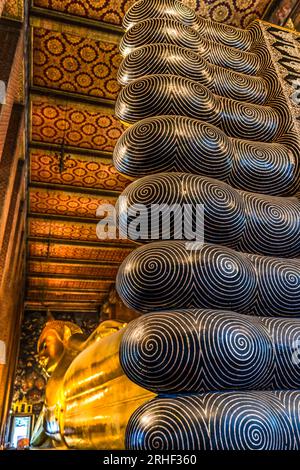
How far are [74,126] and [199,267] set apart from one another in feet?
20.4

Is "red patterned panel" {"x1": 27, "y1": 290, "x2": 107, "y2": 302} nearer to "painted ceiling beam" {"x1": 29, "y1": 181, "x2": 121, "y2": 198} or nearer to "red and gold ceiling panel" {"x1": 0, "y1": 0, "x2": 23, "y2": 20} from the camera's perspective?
"painted ceiling beam" {"x1": 29, "y1": 181, "x2": 121, "y2": 198}

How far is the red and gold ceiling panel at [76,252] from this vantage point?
1040 cm

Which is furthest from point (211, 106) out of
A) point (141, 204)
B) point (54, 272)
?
point (54, 272)

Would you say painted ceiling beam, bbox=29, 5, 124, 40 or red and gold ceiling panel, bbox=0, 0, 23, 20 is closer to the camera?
red and gold ceiling panel, bbox=0, 0, 23, 20

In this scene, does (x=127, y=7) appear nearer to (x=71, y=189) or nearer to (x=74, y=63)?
(x=74, y=63)

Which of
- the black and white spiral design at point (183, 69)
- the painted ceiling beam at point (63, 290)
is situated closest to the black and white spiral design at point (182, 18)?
the black and white spiral design at point (183, 69)

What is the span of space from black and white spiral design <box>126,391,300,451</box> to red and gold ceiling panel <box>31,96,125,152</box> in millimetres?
5981

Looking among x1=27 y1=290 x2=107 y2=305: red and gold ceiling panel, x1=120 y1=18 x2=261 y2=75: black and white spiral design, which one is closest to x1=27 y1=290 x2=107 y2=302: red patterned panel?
x1=27 y1=290 x2=107 y2=305: red and gold ceiling panel

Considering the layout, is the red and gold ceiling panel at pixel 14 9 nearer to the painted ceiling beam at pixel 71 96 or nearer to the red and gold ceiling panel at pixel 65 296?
the painted ceiling beam at pixel 71 96

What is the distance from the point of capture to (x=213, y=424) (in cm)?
97

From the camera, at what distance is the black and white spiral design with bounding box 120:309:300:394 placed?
1.04 metres

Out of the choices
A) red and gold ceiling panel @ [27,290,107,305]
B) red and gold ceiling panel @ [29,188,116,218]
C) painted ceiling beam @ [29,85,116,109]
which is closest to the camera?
painted ceiling beam @ [29,85,116,109]

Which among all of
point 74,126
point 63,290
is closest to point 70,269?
point 63,290

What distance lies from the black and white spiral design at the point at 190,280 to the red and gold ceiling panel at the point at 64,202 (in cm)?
734
